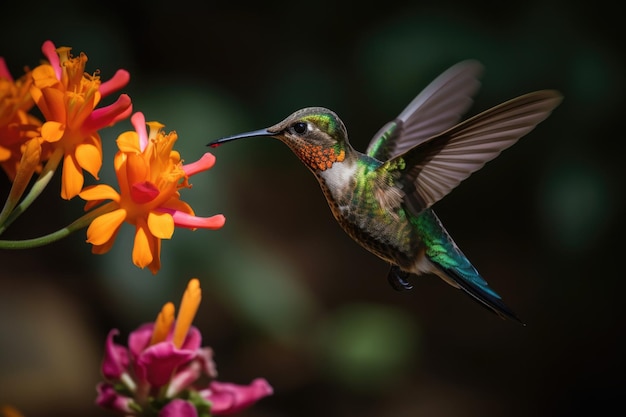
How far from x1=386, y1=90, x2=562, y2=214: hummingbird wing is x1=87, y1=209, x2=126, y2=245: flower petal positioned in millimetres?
338

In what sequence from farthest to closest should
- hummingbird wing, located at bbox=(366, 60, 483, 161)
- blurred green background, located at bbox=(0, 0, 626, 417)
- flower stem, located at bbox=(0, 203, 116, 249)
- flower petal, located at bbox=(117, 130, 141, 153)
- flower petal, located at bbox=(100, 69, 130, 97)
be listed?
1. blurred green background, located at bbox=(0, 0, 626, 417)
2. hummingbird wing, located at bbox=(366, 60, 483, 161)
3. flower petal, located at bbox=(100, 69, 130, 97)
4. flower petal, located at bbox=(117, 130, 141, 153)
5. flower stem, located at bbox=(0, 203, 116, 249)

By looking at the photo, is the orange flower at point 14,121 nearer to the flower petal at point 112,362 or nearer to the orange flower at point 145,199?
the orange flower at point 145,199

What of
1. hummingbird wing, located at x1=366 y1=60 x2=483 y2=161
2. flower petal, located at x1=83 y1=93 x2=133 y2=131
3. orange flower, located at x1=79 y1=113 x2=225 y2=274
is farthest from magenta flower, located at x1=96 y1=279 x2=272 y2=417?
hummingbird wing, located at x1=366 y1=60 x2=483 y2=161

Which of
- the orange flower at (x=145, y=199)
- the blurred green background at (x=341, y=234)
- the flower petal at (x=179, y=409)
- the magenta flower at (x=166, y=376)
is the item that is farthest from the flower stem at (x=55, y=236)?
the blurred green background at (x=341, y=234)

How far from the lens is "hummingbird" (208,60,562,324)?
2.81 feet

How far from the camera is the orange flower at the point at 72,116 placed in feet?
2.74

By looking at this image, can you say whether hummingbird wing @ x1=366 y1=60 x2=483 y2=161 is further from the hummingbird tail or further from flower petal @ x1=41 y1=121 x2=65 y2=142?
flower petal @ x1=41 y1=121 x2=65 y2=142

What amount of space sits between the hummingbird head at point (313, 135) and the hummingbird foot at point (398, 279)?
0.18 metres

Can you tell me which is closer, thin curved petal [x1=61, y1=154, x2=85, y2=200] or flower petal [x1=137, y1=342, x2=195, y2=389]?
thin curved petal [x1=61, y1=154, x2=85, y2=200]

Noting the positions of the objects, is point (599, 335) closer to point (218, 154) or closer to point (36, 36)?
point (218, 154)

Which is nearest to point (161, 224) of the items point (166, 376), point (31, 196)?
point (31, 196)

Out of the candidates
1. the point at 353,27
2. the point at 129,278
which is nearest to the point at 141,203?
the point at 129,278

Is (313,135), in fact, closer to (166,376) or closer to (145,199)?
(145,199)

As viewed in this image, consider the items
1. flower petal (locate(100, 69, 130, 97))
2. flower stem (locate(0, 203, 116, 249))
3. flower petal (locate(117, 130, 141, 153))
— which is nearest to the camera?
flower stem (locate(0, 203, 116, 249))
